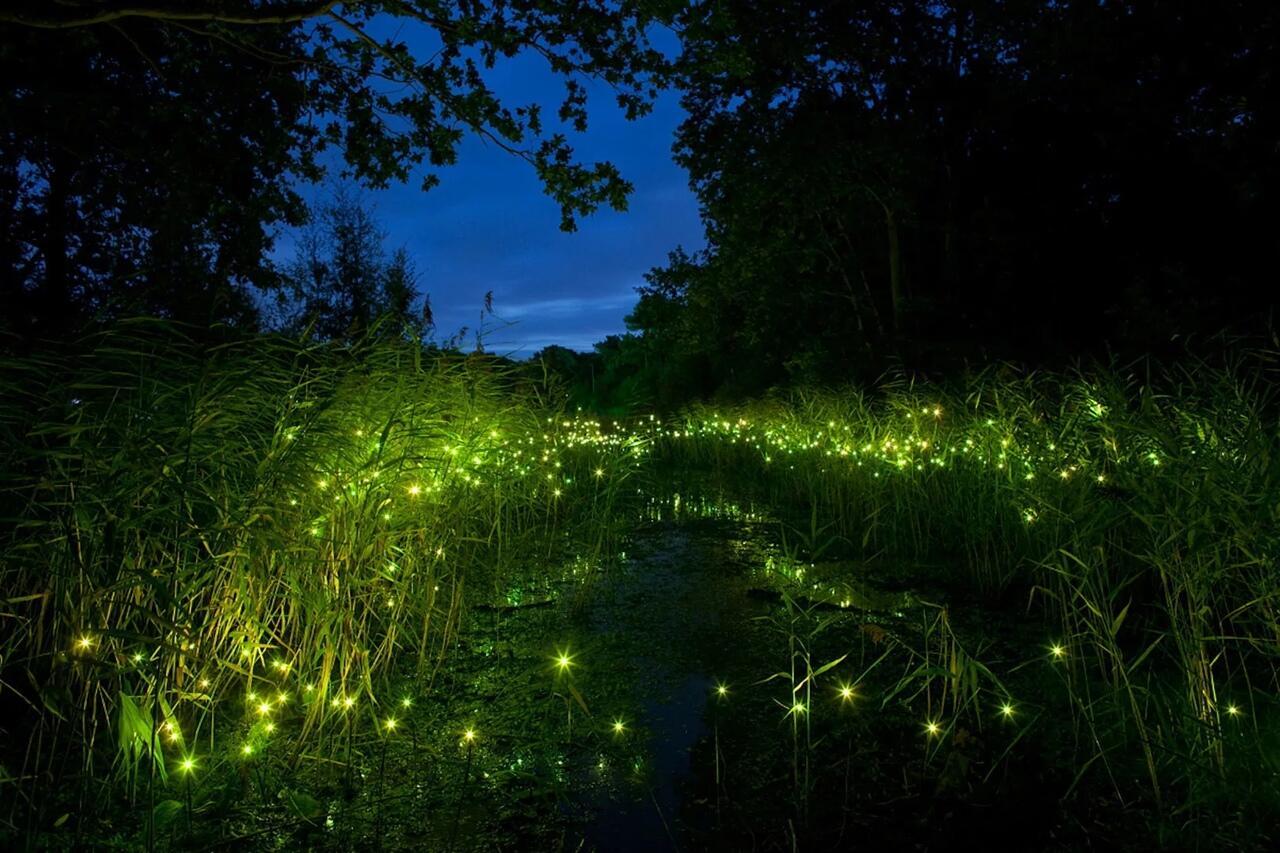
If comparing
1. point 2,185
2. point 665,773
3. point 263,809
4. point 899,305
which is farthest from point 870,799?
point 2,185

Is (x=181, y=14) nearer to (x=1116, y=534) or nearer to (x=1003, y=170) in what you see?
(x=1116, y=534)

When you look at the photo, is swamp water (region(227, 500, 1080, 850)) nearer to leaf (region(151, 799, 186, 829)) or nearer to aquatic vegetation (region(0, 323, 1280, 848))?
aquatic vegetation (region(0, 323, 1280, 848))

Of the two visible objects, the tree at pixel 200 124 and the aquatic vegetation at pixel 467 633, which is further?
the tree at pixel 200 124

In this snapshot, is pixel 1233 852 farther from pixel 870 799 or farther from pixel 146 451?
pixel 146 451

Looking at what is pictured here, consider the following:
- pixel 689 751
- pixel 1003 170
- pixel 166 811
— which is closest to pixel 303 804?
pixel 166 811

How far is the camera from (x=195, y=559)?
2.69m

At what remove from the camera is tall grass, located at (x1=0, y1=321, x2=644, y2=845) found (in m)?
2.08

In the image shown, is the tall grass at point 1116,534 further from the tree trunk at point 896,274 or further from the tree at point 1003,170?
the tree trunk at point 896,274

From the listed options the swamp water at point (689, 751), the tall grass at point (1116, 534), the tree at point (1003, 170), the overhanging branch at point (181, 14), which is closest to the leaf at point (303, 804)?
the swamp water at point (689, 751)

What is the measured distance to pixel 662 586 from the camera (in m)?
→ 4.63

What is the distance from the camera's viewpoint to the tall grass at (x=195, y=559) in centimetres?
208

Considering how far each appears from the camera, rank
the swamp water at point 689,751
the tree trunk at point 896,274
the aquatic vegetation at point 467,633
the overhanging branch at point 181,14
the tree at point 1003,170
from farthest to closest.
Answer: the tree trunk at point 896,274 → the tree at point 1003,170 → the overhanging branch at point 181,14 → the aquatic vegetation at point 467,633 → the swamp water at point 689,751

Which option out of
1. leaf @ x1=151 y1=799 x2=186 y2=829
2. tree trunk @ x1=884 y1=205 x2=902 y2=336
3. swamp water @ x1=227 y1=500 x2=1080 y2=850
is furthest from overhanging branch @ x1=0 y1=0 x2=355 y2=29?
tree trunk @ x1=884 y1=205 x2=902 y2=336

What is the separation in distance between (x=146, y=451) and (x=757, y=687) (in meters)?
2.51
